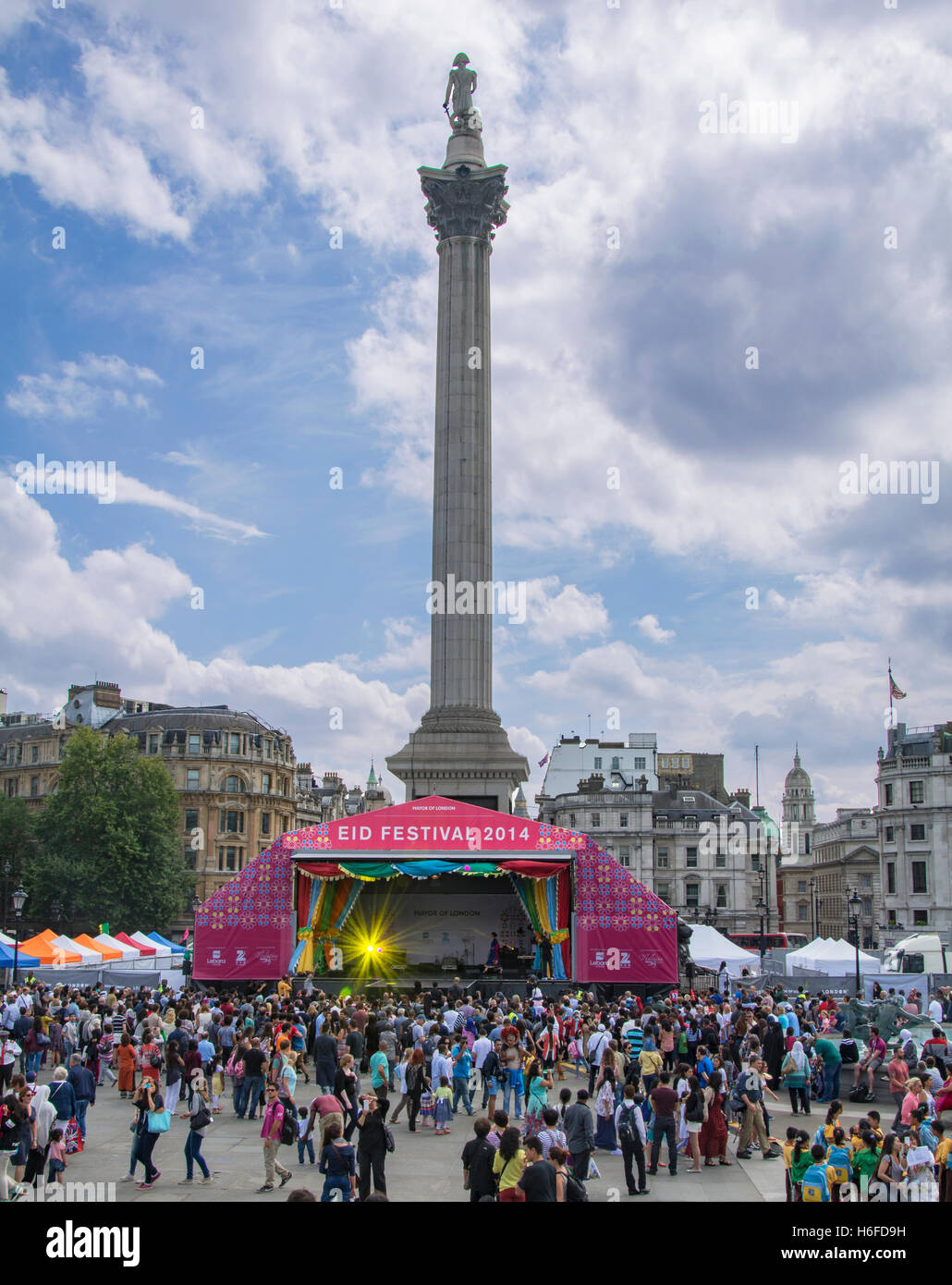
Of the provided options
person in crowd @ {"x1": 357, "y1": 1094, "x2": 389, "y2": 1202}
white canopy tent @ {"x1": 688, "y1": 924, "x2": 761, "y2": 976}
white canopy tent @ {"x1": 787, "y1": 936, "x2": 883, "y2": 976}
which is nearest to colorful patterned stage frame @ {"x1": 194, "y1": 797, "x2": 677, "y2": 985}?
white canopy tent @ {"x1": 688, "y1": 924, "x2": 761, "y2": 976}

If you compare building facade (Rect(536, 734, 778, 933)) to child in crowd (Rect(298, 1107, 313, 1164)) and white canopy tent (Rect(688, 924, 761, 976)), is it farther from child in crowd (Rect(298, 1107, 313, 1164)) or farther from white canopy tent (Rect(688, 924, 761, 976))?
child in crowd (Rect(298, 1107, 313, 1164))

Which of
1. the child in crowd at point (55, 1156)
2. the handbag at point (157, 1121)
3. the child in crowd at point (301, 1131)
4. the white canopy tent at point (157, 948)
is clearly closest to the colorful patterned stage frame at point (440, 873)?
the white canopy tent at point (157, 948)

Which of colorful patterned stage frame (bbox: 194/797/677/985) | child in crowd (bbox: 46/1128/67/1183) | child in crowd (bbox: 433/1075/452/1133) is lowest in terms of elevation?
child in crowd (bbox: 433/1075/452/1133)

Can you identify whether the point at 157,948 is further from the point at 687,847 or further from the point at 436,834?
the point at 687,847

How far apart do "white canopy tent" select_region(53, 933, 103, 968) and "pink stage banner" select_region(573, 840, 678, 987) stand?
17283 mm

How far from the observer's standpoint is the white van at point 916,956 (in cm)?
4269

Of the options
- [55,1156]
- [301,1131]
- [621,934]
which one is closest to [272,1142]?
[301,1131]

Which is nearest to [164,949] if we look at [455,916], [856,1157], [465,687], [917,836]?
[455,916]

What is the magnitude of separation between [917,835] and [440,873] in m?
45.6

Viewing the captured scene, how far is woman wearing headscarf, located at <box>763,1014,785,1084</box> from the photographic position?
23.9 metres

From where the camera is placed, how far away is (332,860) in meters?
40.1

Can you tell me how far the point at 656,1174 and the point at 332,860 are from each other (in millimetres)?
24045

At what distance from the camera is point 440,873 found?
39938mm
